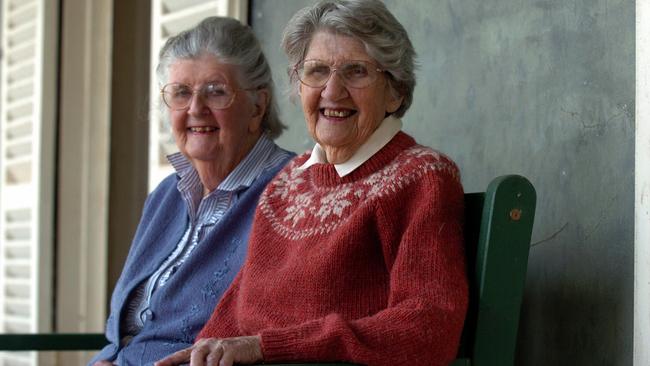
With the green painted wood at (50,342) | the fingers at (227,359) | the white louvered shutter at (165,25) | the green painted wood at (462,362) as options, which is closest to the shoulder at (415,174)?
the green painted wood at (462,362)

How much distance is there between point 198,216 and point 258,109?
35 centimetres

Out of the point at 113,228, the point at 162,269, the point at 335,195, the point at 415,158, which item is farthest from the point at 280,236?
the point at 113,228

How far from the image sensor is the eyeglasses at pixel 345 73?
7.14 ft

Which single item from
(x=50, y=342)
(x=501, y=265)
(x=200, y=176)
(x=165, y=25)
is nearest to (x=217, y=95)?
(x=200, y=176)

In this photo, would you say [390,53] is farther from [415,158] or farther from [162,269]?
[162,269]

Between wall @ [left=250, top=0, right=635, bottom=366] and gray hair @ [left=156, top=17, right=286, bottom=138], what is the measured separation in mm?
513

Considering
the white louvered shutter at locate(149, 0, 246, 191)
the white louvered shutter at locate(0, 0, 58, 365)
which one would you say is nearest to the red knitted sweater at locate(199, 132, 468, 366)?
the white louvered shutter at locate(149, 0, 246, 191)

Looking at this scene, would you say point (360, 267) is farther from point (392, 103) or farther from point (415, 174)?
point (392, 103)

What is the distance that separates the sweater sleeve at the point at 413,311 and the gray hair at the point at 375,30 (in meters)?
0.31

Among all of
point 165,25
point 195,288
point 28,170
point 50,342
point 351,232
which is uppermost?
point 165,25

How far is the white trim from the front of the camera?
1.87 metres

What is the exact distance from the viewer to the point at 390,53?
7.11 ft

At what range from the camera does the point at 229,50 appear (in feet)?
8.98

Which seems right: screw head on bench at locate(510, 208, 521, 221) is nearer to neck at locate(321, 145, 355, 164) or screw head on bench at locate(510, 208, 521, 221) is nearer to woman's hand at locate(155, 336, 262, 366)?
neck at locate(321, 145, 355, 164)
